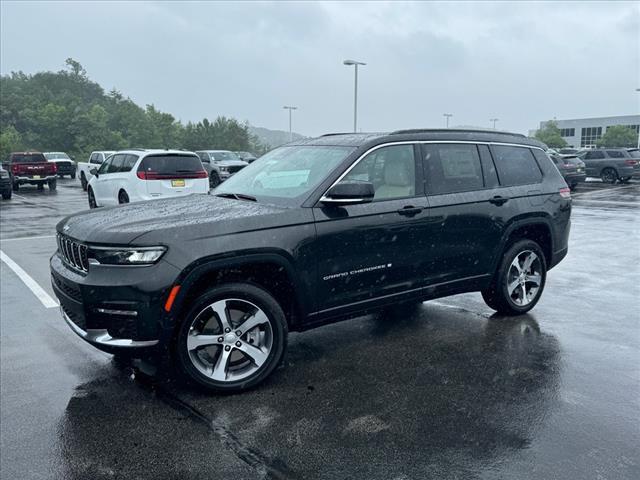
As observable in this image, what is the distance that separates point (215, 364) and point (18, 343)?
92.3 inches

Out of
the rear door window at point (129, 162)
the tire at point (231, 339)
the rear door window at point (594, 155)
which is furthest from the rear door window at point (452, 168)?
the rear door window at point (594, 155)

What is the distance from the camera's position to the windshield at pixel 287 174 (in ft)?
14.5

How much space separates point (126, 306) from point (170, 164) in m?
10.3

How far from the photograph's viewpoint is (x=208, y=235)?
147 inches

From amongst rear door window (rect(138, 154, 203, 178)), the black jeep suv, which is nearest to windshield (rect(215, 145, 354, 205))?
the black jeep suv

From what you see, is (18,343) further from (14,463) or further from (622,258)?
(622,258)

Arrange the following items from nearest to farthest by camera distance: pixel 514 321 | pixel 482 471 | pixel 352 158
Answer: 1. pixel 482 471
2. pixel 352 158
3. pixel 514 321

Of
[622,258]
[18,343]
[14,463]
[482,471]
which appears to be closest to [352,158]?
[482,471]

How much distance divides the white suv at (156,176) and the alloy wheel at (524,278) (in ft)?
28.4

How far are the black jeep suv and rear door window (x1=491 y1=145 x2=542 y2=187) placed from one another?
23 millimetres

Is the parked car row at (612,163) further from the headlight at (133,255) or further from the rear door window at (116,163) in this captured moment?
the headlight at (133,255)

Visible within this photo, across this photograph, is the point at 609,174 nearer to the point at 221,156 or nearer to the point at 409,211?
the point at 221,156

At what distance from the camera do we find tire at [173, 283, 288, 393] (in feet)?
12.4

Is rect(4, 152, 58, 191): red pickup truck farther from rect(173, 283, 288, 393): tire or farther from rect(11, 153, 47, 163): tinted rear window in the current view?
rect(173, 283, 288, 393): tire
